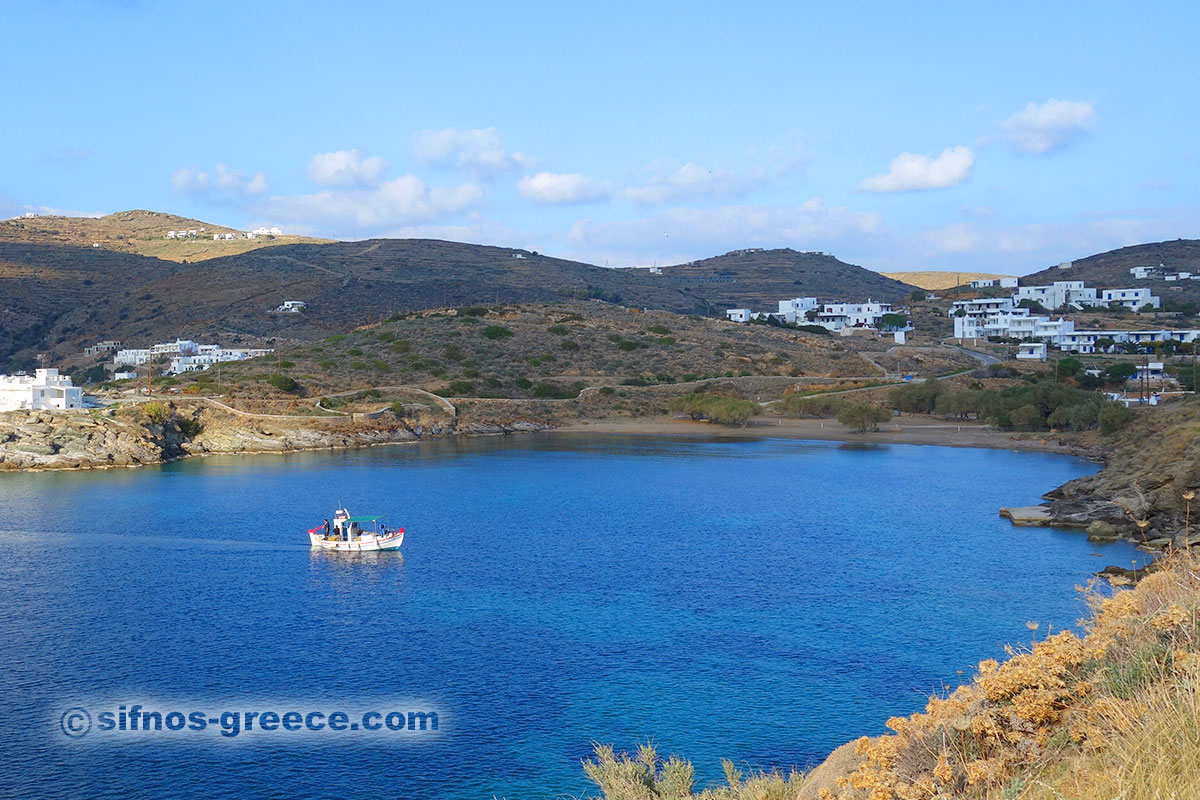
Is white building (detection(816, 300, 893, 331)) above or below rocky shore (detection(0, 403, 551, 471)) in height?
above

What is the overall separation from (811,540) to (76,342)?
13331 cm

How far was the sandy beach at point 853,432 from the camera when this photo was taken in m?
78.9

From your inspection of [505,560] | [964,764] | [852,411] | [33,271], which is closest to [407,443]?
[852,411]

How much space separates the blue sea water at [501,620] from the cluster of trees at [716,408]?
35.7 m

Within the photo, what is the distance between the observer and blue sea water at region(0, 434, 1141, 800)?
21750mm

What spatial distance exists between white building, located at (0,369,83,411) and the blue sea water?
18.2m

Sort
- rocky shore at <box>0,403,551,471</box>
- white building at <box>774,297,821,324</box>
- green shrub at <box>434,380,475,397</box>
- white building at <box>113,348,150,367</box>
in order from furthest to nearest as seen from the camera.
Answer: white building at <box>774,297,821,324</box>
white building at <box>113,348,150,367</box>
green shrub at <box>434,380,475,397</box>
rocky shore at <box>0,403,551,471</box>

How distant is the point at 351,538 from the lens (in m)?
43.7

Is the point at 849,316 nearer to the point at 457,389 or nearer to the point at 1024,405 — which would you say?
the point at 1024,405

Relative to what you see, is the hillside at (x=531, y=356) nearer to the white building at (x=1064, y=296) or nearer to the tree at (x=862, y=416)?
the tree at (x=862, y=416)

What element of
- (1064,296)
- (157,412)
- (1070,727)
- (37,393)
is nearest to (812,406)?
(157,412)

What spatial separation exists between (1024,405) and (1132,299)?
88011mm

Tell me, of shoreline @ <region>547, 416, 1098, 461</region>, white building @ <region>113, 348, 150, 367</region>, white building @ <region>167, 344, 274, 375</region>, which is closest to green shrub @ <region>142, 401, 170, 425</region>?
white building @ <region>167, 344, 274, 375</region>

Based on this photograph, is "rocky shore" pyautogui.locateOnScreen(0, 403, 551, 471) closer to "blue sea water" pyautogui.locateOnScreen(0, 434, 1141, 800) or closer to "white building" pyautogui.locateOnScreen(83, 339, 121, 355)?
"blue sea water" pyautogui.locateOnScreen(0, 434, 1141, 800)
